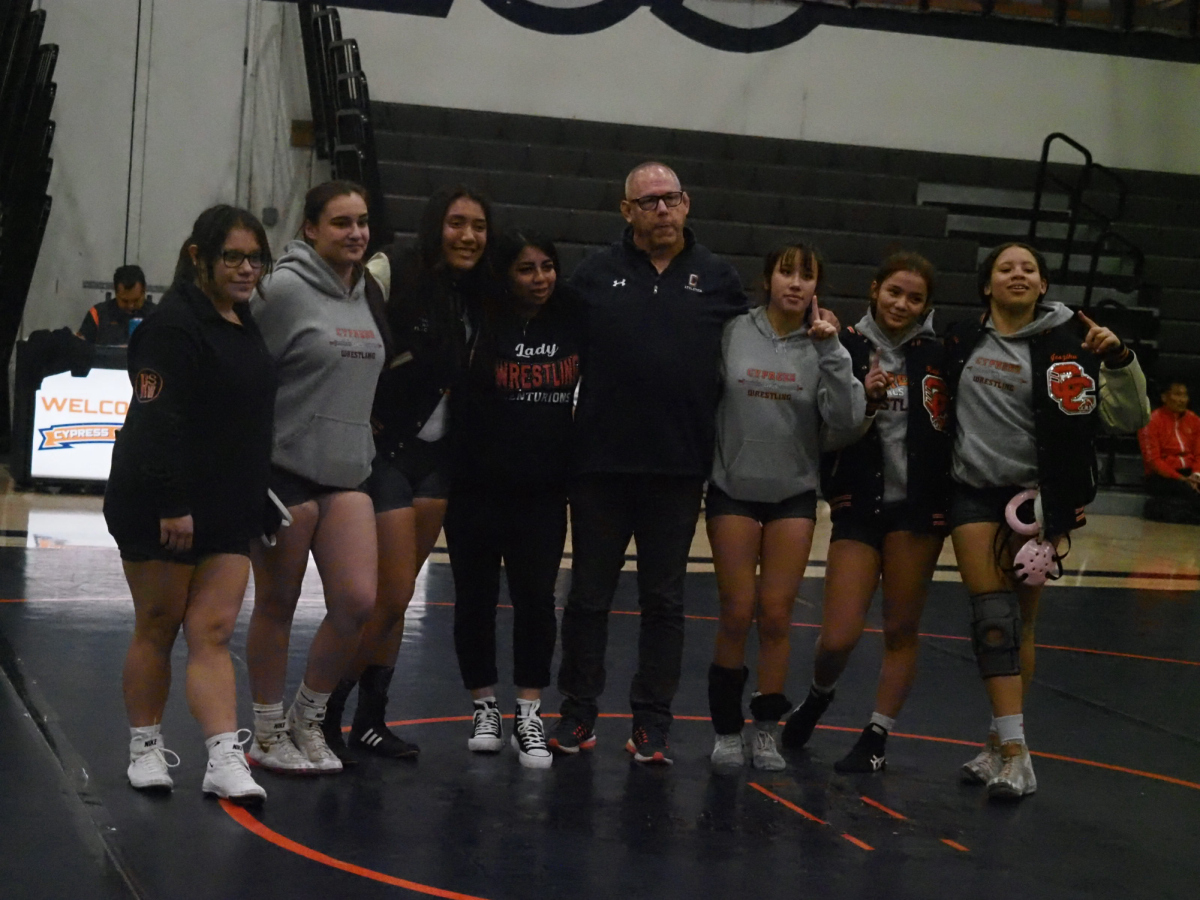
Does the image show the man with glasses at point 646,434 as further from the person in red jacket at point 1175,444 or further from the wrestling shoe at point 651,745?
the person in red jacket at point 1175,444

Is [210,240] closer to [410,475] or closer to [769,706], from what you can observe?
[410,475]

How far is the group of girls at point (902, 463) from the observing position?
4.06 metres

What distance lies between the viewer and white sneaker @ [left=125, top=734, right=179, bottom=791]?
141 inches

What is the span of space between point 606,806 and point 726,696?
23.6 inches

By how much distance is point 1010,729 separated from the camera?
13.4 ft

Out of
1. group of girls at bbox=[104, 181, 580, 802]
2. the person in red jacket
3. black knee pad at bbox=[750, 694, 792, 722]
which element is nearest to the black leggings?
group of girls at bbox=[104, 181, 580, 802]

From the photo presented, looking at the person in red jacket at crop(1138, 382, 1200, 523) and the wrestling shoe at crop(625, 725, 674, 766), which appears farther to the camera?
the person in red jacket at crop(1138, 382, 1200, 523)

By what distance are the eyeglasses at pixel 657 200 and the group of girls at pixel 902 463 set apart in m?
0.32

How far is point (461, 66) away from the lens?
44.9 feet

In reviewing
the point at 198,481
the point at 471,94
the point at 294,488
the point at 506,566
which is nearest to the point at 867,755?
the point at 506,566

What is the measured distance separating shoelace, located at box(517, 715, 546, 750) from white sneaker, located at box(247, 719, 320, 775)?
1.87ft

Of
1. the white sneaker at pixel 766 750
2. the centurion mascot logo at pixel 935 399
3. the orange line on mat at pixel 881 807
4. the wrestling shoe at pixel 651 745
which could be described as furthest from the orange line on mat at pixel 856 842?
the centurion mascot logo at pixel 935 399

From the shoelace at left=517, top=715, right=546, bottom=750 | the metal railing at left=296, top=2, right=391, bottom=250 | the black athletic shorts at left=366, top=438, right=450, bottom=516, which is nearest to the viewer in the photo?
the black athletic shorts at left=366, top=438, right=450, bottom=516

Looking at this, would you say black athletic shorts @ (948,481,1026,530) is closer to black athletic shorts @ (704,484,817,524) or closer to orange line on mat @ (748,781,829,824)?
black athletic shorts @ (704,484,817,524)
